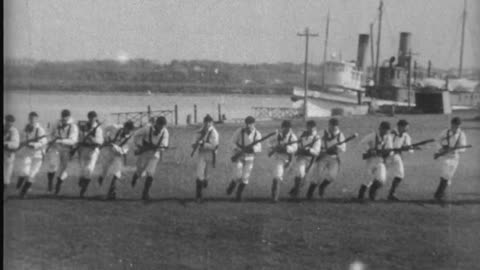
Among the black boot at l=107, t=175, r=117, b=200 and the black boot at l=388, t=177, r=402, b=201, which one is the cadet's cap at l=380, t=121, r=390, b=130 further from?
the black boot at l=107, t=175, r=117, b=200

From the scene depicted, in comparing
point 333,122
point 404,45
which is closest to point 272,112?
point 333,122

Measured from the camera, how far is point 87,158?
698 cm

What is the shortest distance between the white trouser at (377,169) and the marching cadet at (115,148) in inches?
111

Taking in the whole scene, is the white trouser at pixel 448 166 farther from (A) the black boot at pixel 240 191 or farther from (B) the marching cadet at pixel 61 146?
(B) the marching cadet at pixel 61 146

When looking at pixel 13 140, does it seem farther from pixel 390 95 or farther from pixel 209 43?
pixel 390 95

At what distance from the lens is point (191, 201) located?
6.86 m

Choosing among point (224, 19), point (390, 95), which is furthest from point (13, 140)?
point (390, 95)

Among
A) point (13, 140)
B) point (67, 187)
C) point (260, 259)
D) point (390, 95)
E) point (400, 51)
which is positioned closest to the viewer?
point (260, 259)

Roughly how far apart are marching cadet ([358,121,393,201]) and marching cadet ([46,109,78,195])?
A: 11.0 ft

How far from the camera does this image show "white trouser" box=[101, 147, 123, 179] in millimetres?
7016

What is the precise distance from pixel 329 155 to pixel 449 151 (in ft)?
4.45

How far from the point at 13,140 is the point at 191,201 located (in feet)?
6.62

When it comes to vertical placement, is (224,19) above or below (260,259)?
above

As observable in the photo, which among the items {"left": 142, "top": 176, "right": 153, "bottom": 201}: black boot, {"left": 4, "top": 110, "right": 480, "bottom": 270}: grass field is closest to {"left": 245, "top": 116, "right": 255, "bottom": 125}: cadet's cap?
{"left": 4, "top": 110, "right": 480, "bottom": 270}: grass field
